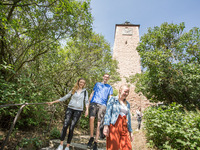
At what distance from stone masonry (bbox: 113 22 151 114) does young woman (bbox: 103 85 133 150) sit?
38.9 ft

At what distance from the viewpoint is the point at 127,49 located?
52.8 ft

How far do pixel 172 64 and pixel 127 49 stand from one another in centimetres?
1142

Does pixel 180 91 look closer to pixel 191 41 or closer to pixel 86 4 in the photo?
pixel 191 41

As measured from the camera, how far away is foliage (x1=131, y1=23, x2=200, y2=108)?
192 inches

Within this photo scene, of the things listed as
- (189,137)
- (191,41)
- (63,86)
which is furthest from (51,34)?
(191,41)

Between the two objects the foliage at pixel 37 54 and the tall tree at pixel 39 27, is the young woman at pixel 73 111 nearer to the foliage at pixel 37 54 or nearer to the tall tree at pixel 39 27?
the foliage at pixel 37 54

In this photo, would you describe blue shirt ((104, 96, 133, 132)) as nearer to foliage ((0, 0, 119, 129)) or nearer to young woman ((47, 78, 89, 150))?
young woman ((47, 78, 89, 150))

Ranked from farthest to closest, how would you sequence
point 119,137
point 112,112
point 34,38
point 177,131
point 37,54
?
point 37,54 < point 34,38 < point 177,131 < point 112,112 < point 119,137

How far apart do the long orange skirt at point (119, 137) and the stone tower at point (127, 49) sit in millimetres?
12436

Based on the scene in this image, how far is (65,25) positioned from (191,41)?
5622mm

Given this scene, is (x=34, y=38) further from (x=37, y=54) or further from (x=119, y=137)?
(x=119, y=137)

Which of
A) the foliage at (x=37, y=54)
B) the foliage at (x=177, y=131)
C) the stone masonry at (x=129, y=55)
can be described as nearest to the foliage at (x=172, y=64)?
the foliage at (x=177, y=131)

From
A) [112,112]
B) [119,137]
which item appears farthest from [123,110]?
[119,137]

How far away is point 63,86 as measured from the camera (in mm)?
5820
